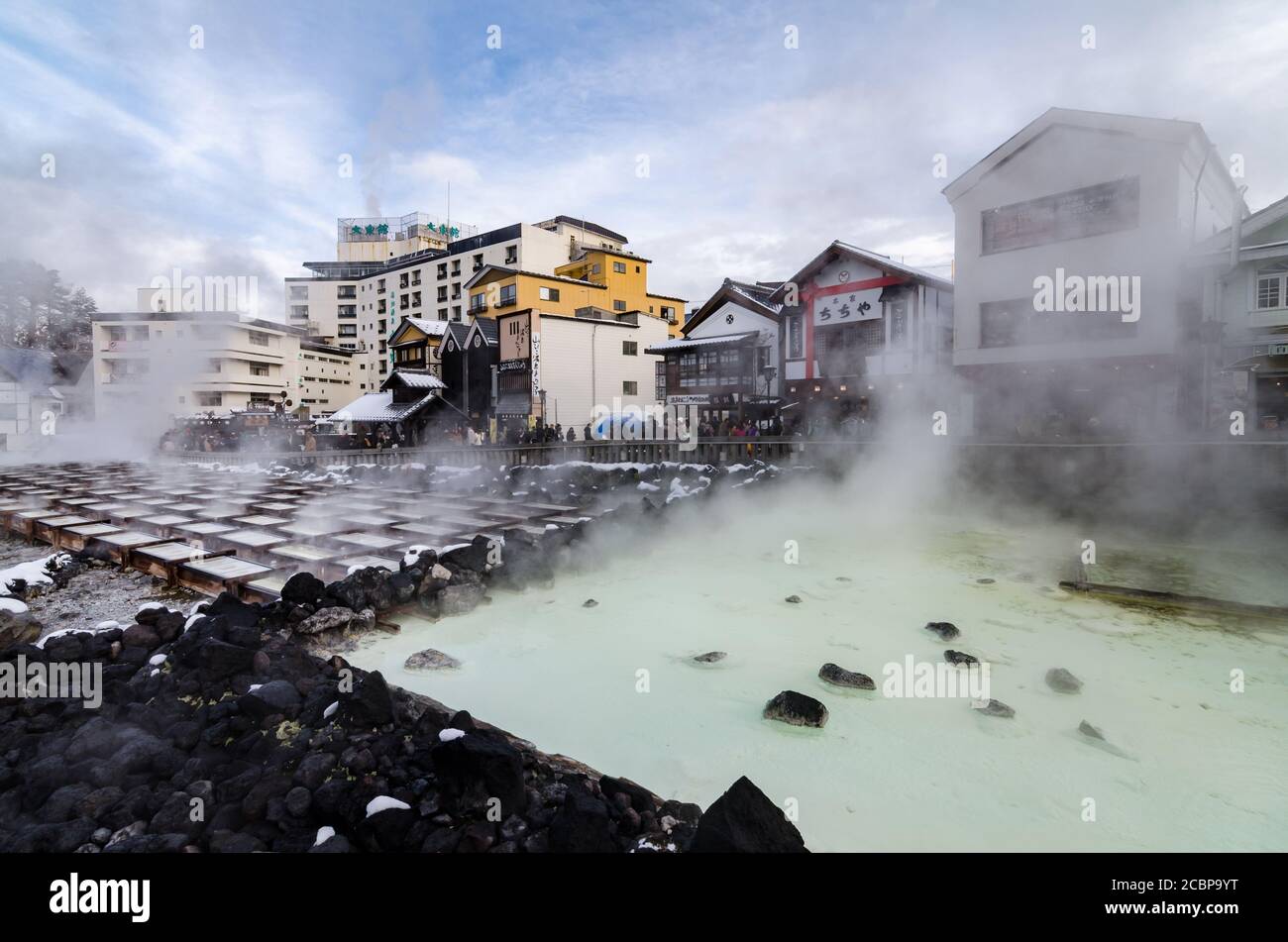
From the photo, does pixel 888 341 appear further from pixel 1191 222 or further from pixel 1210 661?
pixel 1210 661

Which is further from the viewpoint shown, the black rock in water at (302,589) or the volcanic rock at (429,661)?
the black rock in water at (302,589)

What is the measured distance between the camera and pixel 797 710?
402 centimetres

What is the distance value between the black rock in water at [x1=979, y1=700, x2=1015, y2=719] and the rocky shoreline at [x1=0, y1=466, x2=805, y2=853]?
2629 mm

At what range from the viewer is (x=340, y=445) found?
25953 mm

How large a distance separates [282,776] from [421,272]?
4801cm

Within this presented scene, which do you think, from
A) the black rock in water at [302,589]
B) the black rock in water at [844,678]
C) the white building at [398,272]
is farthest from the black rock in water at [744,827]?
the white building at [398,272]

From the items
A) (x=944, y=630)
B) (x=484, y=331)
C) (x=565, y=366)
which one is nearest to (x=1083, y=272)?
(x=944, y=630)

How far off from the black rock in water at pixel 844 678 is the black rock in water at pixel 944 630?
1.51 meters

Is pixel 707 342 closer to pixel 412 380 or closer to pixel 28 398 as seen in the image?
pixel 412 380

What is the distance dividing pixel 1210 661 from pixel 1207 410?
12.3 meters

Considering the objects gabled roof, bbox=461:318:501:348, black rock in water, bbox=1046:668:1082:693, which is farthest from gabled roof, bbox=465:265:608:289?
black rock in water, bbox=1046:668:1082:693

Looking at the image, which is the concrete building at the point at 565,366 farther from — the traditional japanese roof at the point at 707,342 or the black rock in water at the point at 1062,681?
the black rock in water at the point at 1062,681

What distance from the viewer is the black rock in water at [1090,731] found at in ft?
12.6
